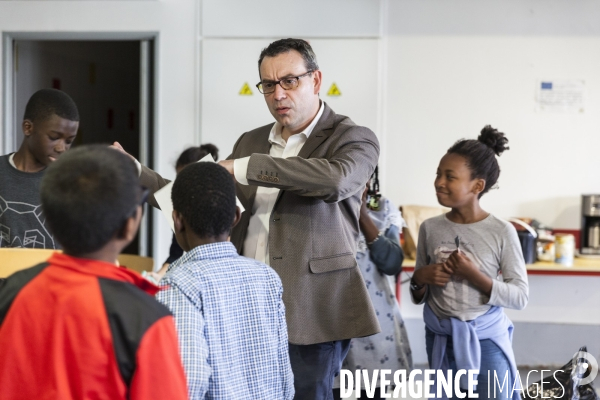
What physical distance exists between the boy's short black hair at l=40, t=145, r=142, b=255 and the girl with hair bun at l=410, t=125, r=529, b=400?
147 cm

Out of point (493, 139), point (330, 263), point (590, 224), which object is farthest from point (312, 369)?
point (590, 224)

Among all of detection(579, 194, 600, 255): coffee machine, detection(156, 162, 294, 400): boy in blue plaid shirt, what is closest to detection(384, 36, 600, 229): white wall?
detection(579, 194, 600, 255): coffee machine

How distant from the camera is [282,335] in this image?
1516 mm

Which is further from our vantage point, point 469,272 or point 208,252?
point 469,272

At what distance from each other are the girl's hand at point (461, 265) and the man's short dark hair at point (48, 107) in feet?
4.54

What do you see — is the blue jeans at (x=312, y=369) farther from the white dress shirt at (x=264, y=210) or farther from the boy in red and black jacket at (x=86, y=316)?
the boy in red and black jacket at (x=86, y=316)

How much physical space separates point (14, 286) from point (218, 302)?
1.35ft

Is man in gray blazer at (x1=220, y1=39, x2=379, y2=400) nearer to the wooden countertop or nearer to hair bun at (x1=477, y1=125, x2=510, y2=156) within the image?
hair bun at (x1=477, y1=125, x2=510, y2=156)

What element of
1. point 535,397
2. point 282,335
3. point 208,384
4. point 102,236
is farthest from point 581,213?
point 102,236

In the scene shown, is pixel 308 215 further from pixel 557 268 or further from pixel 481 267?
pixel 557 268

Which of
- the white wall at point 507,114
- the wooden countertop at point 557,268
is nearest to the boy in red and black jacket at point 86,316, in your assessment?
the wooden countertop at point 557,268

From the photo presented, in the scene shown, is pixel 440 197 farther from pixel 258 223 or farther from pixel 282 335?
pixel 282 335

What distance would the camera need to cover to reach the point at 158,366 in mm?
1046

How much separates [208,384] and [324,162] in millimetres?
691
